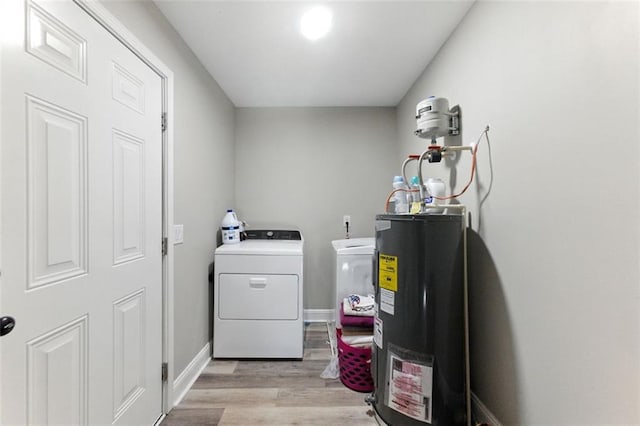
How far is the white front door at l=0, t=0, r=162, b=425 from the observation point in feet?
2.48

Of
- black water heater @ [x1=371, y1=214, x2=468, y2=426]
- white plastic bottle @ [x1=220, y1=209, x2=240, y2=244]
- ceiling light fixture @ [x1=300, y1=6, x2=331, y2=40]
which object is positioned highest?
ceiling light fixture @ [x1=300, y1=6, x2=331, y2=40]

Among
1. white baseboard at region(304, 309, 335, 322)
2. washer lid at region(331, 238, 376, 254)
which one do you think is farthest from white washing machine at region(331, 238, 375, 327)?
white baseboard at region(304, 309, 335, 322)

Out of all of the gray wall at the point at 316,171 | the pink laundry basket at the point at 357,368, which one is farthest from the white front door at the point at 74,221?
the gray wall at the point at 316,171

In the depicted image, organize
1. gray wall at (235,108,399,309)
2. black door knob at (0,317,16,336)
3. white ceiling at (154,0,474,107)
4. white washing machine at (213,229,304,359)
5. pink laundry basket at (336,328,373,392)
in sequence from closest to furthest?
1. black door knob at (0,317,16,336)
2. white ceiling at (154,0,474,107)
3. pink laundry basket at (336,328,373,392)
4. white washing machine at (213,229,304,359)
5. gray wall at (235,108,399,309)

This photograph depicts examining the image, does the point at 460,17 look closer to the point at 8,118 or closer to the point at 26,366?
the point at 8,118

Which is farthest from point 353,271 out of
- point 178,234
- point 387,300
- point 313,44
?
point 313,44

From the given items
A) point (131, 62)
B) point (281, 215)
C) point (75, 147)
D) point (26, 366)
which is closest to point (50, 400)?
point (26, 366)

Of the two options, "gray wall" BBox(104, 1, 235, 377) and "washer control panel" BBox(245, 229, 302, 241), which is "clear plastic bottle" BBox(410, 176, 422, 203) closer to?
→ "washer control panel" BBox(245, 229, 302, 241)

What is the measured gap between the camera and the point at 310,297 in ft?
9.22

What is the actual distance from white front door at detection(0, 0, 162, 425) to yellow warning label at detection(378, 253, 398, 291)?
4.11 feet

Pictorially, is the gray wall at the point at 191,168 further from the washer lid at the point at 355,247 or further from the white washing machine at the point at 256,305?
the washer lid at the point at 355,247

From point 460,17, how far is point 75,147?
2027 millimetres

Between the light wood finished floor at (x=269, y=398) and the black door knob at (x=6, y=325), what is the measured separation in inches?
43.5

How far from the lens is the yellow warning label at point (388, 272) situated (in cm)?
129
